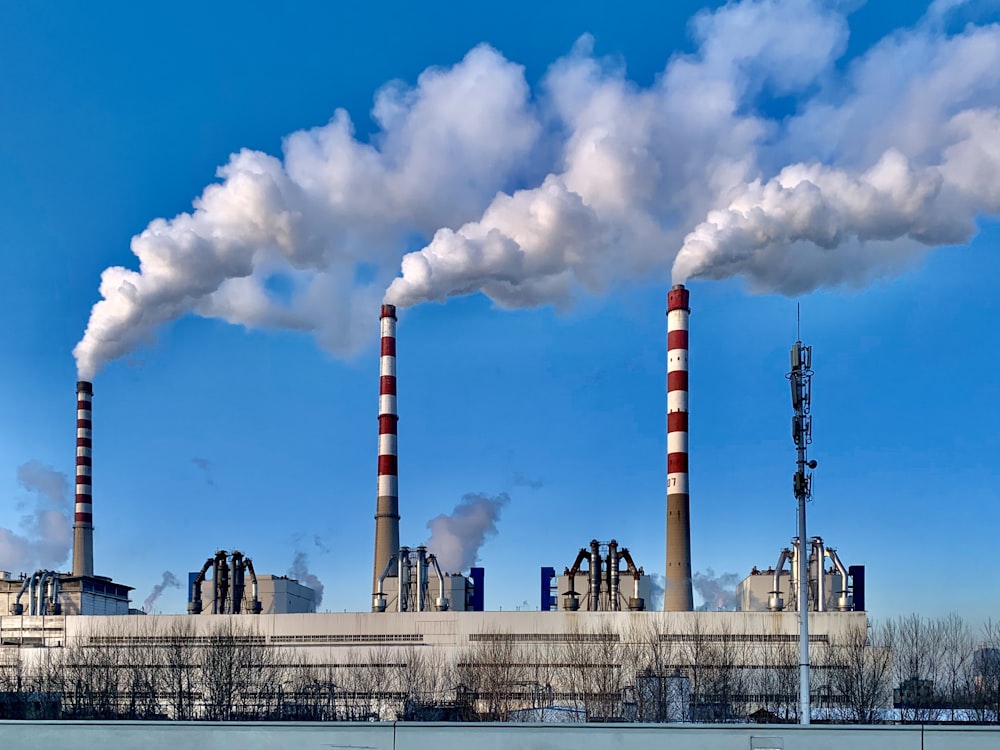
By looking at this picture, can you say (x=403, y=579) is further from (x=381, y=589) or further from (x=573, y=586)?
(x=573, y=586)

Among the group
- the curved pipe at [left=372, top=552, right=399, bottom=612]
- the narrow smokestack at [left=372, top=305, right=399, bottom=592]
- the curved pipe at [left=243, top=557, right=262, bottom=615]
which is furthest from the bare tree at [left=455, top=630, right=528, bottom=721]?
the curved pipe at [left=243, top=557, right=262, bottom=615]

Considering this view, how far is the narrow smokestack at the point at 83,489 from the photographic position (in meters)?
53.1

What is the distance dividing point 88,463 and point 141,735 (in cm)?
4591

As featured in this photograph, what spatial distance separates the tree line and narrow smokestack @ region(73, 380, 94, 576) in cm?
1187

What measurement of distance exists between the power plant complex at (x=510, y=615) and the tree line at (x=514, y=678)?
12 cm

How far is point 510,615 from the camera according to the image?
130ft

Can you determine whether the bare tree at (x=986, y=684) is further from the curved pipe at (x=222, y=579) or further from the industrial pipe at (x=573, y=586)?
the curved pipe at (x=222, y=579)

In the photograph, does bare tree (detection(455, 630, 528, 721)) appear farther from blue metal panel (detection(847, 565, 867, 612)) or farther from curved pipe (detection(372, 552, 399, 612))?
blue metal panel (detection(847, 565, 867, 612))

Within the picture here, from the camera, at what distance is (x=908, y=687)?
1378 inches

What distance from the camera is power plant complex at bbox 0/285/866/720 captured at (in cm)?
3800

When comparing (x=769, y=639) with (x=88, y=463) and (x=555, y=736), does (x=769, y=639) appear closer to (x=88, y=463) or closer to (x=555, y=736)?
(x=555, y=736)

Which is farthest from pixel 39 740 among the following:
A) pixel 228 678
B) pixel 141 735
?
pixel 228 678

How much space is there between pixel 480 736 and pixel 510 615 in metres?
29.8

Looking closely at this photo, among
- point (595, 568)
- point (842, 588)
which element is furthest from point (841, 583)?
point (595, 568)
